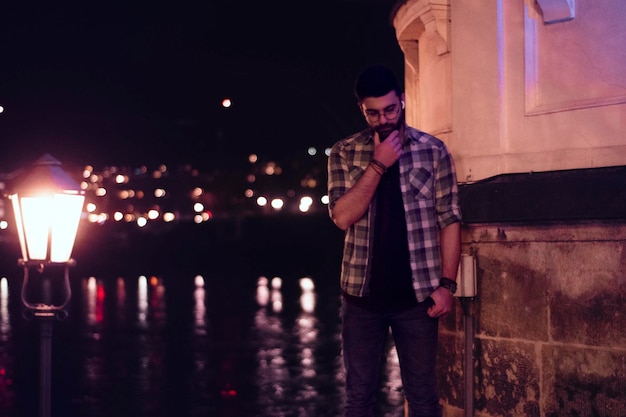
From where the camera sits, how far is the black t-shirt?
15.1 feet

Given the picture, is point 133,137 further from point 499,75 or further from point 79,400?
point 499,75

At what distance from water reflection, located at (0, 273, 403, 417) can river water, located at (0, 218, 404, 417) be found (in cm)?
1

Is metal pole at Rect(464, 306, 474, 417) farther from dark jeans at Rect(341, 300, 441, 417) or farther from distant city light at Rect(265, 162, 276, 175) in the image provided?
distant city light at Rect(265, 162, 276, 175)

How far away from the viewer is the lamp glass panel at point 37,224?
6145 millimetres

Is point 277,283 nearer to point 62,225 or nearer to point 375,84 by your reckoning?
point 62,225

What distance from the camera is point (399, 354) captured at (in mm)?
4711

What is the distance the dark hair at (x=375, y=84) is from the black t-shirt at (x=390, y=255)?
357 mm

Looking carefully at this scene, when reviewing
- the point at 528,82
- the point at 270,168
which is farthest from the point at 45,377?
the point at 270,168

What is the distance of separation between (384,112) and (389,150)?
169 mm

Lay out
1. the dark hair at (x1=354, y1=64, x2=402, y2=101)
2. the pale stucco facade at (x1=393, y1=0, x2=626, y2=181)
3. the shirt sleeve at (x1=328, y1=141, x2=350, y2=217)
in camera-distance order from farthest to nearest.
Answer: the pale stucco facade at (x1=393, y1=0, x2=626, y2=181)
the shirt sleeve at (x1=328, y1=141, x2=350, y2=217)
the dark hair at (x1=354, y1=64, x2=402, y2=101)

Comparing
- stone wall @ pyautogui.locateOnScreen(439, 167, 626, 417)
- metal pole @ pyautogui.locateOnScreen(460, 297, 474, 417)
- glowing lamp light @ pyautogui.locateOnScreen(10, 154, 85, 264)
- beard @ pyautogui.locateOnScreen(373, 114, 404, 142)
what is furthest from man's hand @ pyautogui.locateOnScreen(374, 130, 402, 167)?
glowing lamp light @ pyautogui.locateOnScreen(10, 154, 85, 264)

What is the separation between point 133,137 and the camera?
54812 mm

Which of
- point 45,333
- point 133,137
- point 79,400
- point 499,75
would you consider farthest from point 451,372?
point 133,137

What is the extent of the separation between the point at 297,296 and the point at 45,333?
58.1 feet
